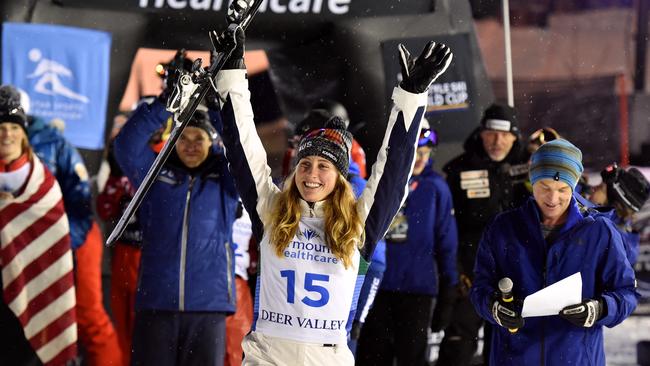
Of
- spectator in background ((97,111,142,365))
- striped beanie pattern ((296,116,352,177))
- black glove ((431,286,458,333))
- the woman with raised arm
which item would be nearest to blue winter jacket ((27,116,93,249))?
spectator in background ((97,111,142,365))

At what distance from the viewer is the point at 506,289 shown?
16.0ft

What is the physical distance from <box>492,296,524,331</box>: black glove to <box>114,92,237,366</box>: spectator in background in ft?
5.70

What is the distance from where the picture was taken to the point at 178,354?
6.14m

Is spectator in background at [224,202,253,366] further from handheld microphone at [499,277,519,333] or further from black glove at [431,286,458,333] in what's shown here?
handheld microphone at [499,277,519,333]

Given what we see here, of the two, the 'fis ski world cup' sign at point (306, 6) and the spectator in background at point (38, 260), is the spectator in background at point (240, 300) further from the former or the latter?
the 'fis ski world cup' sign at point (306, 6)

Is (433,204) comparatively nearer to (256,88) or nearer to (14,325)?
(256,88)

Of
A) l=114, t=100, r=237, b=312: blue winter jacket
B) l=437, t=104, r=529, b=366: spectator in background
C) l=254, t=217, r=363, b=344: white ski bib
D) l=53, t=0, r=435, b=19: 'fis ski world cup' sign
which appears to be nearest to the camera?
l=254, t=217, r=363, b=344: white ski bib

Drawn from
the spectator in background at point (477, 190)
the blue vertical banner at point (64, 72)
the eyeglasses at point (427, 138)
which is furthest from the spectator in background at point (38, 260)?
the spectator in background at point (477, 190)

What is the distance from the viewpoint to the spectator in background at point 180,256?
6.10m

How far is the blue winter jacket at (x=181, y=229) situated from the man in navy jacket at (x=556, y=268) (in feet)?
5.20

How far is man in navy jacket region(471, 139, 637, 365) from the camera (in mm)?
4953

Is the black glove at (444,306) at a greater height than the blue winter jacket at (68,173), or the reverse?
the blue winter jacket at (68,173)

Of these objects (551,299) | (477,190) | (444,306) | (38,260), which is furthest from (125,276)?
(551,299)

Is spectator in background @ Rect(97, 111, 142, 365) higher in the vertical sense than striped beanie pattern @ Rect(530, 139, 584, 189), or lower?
lower
